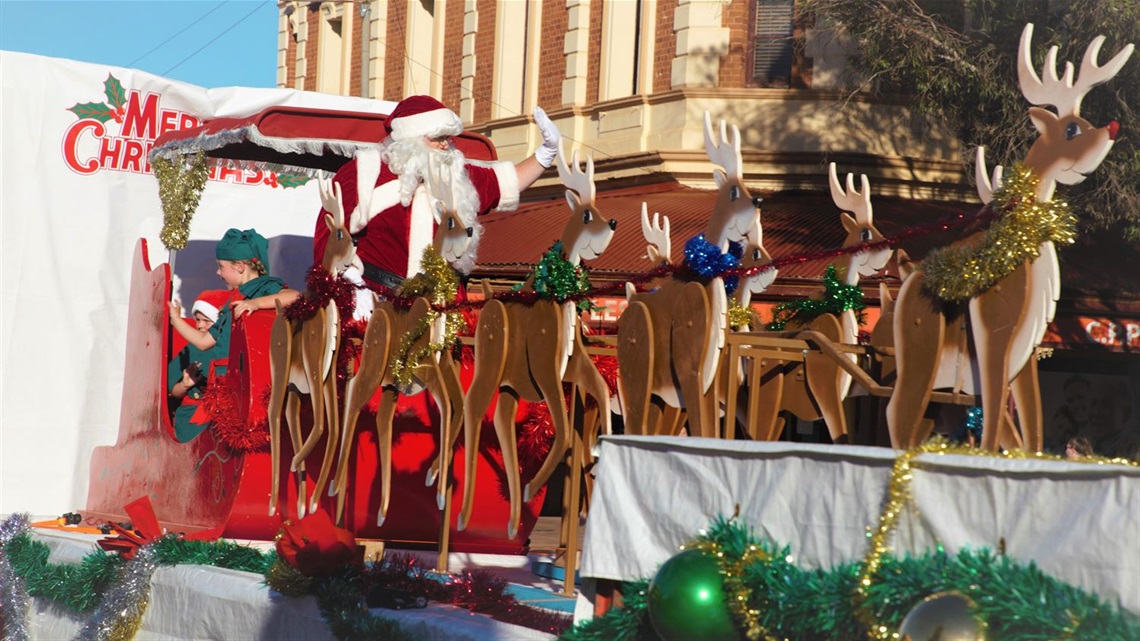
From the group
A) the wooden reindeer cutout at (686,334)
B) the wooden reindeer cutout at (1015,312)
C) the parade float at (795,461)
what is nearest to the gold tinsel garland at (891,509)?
the parade float at (795,461)

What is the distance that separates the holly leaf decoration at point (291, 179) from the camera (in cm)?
1104

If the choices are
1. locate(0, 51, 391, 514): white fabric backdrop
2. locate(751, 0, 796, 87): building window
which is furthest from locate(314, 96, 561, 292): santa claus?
locate(751, 0, 796, 87): building window

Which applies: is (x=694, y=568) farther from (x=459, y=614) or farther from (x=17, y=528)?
(x=17, y=528)

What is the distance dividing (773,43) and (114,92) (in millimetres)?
11340

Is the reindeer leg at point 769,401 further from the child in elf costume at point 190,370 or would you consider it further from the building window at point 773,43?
the building window at point 773,43

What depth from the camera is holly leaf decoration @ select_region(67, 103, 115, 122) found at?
32.7ft

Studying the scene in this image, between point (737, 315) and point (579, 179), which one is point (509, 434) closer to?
point (737, 315)

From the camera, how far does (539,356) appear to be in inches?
226

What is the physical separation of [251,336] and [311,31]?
22398mm

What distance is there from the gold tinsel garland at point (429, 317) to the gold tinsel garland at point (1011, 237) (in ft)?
7.63

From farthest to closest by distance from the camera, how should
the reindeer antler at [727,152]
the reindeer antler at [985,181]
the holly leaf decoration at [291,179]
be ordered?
the holly leaf decoration at [291,179] → the reindeer antler at [727,152] → the reindeer antler at [985,181]

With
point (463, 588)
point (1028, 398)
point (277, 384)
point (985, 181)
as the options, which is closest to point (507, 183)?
point (277, 384)

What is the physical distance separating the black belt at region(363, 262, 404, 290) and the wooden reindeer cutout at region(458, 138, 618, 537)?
1.18 m

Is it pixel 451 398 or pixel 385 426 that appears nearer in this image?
pixel 451 398
